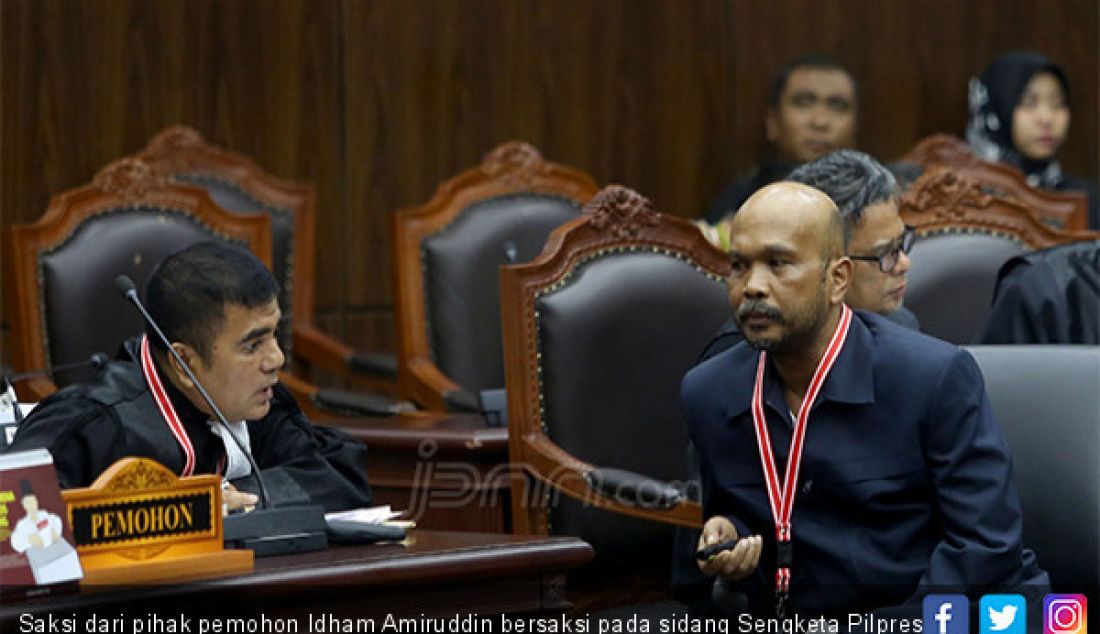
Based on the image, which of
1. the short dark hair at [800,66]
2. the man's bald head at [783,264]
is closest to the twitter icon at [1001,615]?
the man's bald head at [783,264]

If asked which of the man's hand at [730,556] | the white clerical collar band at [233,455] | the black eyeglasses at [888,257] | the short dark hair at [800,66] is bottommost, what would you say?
the man's hand at [730,556]

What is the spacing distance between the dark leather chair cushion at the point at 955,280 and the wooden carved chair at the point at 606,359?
615mm

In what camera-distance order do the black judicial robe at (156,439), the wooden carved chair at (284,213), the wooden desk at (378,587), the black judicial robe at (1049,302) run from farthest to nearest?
the wooden carved chair at (284,213) → the black judicial robe at (1049,302) → the black judicial robe at (156,439) → the wooden desk at (378,587)

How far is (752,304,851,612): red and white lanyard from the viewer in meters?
2.56

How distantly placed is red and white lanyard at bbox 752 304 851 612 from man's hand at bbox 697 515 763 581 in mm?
35

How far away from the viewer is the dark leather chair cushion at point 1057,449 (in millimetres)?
2744

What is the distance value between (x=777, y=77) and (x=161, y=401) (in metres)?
3.75

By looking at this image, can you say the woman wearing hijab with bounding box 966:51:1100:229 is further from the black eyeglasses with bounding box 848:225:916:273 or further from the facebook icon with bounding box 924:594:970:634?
the facebook icon with bounding box 924:594:970:634

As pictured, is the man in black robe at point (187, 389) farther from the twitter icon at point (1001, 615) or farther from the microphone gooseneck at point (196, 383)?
the twitter icon at point (1001, 615)

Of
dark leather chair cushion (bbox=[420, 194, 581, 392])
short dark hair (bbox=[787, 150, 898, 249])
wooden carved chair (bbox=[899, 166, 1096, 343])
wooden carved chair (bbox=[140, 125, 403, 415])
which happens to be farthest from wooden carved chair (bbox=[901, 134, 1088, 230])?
wooden carved chair (bbox=[140, 125, 403, 415])

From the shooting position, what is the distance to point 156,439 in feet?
9.07

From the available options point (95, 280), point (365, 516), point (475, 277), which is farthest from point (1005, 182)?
point (365, 516)

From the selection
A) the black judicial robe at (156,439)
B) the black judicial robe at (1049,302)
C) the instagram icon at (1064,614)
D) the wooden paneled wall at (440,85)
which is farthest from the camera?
the wooden paneled wall at (440,85)

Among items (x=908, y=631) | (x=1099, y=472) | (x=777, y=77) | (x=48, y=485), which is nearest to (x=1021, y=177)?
(x=777, y=77)
